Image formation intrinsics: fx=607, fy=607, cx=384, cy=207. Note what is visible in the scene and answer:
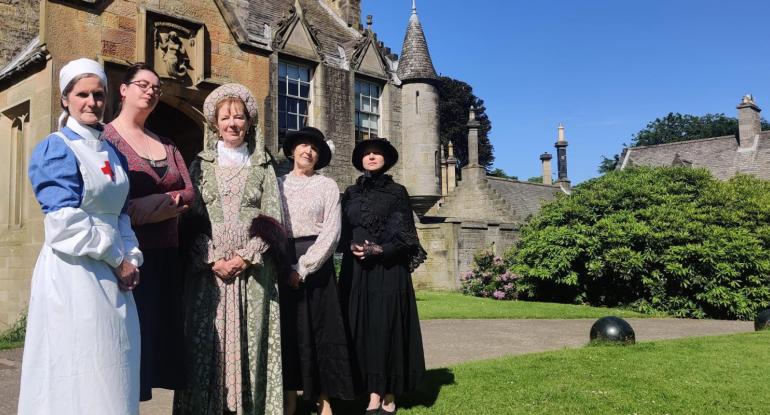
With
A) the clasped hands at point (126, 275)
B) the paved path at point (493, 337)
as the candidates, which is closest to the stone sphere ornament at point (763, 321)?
the paved path at point (493, 337)

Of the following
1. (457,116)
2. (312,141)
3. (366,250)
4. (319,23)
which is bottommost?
(366,250)

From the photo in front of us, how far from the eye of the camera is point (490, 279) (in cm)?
1925

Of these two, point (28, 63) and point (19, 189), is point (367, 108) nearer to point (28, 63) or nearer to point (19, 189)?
point (19, 189)

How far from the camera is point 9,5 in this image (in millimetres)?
12031

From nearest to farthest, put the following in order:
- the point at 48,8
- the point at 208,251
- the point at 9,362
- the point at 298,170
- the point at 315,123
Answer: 1. the point at 208,251
2. the point at 298,170
3. the point at 9,362
4. the point at 48,8
5. the point at 315,123

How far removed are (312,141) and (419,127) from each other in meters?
16.0

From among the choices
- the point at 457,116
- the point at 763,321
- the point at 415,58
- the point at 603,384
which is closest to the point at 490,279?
the point at 415,58

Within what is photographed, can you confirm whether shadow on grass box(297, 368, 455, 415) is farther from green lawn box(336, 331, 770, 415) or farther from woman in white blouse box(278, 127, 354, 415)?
woman in white blouse box(278, 127, 354, 415)

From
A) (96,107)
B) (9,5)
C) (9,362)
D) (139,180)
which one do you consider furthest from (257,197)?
(9,5)

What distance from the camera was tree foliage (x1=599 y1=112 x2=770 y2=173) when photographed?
72125 mm

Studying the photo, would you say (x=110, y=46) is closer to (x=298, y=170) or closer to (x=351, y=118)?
(x=298, y=170)

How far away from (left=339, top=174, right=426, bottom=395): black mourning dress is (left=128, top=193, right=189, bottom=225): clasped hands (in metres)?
1.76

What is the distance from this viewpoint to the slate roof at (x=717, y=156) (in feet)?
112

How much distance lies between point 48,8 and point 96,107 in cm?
653
